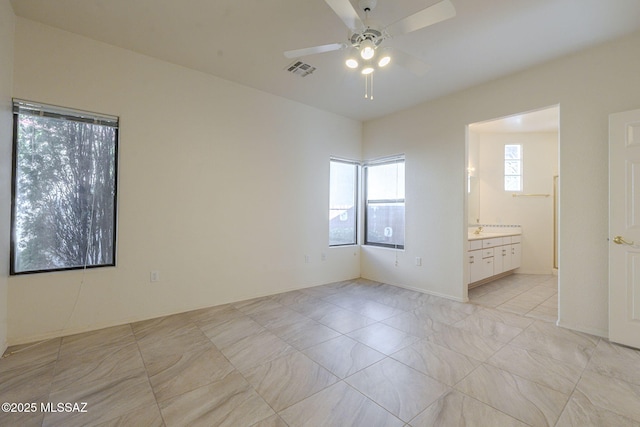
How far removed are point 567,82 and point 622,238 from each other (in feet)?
5.83

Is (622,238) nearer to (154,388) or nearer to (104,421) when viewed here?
(154,388)

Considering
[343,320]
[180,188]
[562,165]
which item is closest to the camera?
[562,165]

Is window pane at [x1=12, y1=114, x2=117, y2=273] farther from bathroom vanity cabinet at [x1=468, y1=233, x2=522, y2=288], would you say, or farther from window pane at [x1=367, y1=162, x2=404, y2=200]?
bathroom vanity cabinet at [x1=468, y1=233, x2=522, y2=288]

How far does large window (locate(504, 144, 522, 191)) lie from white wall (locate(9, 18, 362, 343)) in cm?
447

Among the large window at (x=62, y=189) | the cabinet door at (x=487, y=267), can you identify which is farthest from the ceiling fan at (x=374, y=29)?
the cabinet door at (x=487, y=267)

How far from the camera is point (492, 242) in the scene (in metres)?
4.94

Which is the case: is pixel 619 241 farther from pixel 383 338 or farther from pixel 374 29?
pixel 374 29

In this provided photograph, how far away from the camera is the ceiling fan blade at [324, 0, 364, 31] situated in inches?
69.1

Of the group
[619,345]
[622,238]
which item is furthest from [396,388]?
[622,238]

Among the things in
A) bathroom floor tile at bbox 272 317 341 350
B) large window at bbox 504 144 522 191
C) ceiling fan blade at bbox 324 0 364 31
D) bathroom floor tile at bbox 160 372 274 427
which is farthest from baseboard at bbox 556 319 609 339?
large window at bbox 504 144 522 191

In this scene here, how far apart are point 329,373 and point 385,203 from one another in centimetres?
343

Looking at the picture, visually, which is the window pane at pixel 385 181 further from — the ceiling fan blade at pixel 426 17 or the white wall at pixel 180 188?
the ceiling fan blade at pixel 426 17

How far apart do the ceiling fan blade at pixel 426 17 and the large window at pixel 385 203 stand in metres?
2.93

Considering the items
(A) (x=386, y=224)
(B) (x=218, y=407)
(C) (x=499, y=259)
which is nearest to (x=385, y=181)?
(A) (x=386, y=224)
